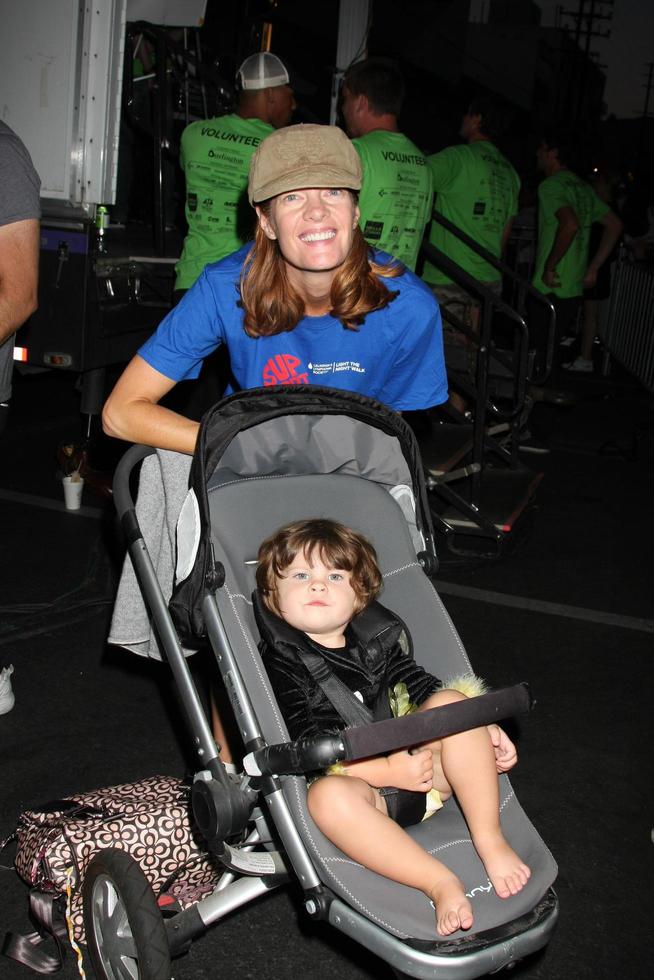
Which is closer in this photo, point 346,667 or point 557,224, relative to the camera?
point 346,667

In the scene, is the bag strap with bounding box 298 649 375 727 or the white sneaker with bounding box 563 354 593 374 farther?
the white sneaker with bounding box 563 354 593 374

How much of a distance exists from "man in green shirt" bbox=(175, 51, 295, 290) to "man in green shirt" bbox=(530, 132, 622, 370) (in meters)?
4.32

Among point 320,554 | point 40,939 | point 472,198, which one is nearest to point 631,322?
point 472,198

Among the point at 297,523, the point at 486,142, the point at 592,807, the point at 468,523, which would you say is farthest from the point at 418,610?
the point at 486,142

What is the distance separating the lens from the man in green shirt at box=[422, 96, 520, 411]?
721 cm

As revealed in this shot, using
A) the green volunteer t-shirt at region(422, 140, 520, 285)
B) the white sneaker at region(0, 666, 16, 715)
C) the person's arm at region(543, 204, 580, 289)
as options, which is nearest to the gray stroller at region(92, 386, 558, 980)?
the white sneaker at region(0, 666, 16, 715)

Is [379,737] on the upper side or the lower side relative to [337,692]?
upper

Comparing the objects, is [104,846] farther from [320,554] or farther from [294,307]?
[294,307]

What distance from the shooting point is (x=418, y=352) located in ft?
9.78

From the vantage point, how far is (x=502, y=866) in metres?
2.23

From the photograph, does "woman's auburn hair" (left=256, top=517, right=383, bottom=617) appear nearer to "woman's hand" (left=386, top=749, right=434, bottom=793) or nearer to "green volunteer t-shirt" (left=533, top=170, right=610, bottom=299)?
"woman's hand" (left=386, top=749, right=434, bottom=793)

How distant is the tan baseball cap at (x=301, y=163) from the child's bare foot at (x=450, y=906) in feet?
5.69

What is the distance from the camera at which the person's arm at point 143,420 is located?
2.66 meters

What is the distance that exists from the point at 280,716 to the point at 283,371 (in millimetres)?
1054
